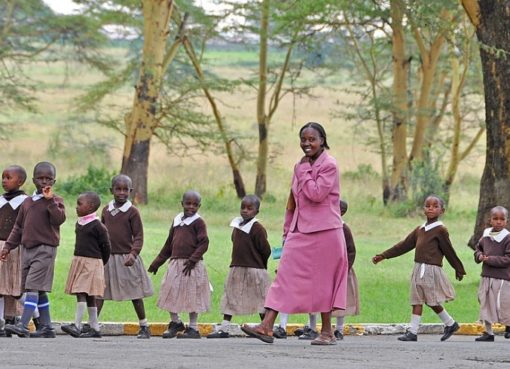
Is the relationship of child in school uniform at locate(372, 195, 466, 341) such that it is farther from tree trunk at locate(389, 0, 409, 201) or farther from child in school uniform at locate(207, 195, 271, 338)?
tree trunk at locate(389, 0, 409, 201)

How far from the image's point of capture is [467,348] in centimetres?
1185

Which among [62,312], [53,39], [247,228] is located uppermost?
[53,39]

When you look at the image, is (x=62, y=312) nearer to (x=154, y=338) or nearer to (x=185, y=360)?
(x=154, y=338)

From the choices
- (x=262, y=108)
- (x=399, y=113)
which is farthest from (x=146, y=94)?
(x=262, y=108)

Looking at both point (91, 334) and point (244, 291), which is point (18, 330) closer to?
point (91, 334)

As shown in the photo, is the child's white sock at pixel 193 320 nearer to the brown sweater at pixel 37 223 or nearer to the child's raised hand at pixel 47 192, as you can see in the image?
the brown sweater at pixel 37 223

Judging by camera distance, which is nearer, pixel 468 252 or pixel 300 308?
pixel 300 308

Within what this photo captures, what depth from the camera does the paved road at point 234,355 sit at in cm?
931

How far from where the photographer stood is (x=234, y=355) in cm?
1012

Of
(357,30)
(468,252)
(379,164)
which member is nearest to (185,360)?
(468,252)

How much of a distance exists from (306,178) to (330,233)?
0.54 meters

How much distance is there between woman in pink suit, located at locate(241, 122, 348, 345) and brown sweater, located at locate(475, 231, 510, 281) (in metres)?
2.79

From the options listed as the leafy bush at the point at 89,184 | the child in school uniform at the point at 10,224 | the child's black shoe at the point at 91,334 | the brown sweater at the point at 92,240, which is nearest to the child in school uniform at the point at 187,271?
the brown sweater at the point at 92,240

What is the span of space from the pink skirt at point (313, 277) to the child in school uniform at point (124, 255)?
2196 millimetres
